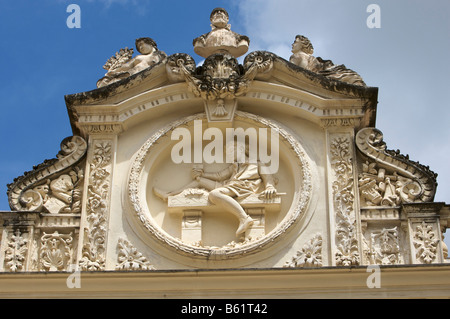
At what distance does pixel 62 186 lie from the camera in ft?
44.8

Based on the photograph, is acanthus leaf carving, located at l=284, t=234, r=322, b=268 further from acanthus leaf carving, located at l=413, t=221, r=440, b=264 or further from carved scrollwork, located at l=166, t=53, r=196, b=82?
carved scrollwork, located at l=166, t=53, r=196, b=82

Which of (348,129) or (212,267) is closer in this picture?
(212,267)

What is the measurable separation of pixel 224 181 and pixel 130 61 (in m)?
2.61

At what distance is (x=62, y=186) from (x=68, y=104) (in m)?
1.24

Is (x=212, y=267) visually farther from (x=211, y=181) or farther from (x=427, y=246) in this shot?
(x=427, y=246)

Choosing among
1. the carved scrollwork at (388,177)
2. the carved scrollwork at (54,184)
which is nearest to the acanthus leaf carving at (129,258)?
the carved scrollwork at (54,184)

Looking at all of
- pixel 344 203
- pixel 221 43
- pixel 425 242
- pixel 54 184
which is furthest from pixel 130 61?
pixel 425 242

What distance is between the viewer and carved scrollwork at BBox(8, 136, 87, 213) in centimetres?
1342

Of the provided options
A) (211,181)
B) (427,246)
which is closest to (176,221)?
(211,181)

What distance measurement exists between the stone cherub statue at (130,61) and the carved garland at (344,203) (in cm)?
317

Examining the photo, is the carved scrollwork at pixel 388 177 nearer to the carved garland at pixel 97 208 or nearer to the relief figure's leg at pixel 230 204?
the relief figure's leg at pixel 230 204

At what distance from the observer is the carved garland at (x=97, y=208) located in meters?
12.8

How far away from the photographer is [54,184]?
538 inches
